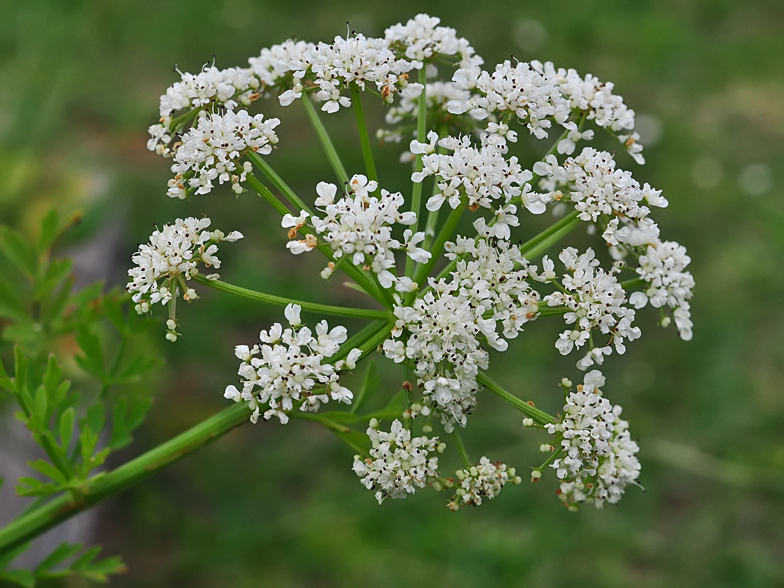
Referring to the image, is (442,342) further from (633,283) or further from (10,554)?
(10,554)

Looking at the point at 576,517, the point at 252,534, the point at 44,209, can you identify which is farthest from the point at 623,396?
the point at 44,209

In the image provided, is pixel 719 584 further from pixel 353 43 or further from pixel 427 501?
pixel 353 43

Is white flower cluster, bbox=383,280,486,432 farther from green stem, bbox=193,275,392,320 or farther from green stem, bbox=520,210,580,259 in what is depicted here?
green stem, bbox=520,210,580,259

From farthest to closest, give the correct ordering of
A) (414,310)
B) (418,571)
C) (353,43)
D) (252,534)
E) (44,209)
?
1. (44,209)
2. (252,534)
3. (418,571)
4. (353,43)
5. (414,310)

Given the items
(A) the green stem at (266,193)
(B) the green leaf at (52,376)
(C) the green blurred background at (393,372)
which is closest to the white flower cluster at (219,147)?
(A) the green stem at (266,193)

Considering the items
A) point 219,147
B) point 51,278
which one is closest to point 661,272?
point 219,147

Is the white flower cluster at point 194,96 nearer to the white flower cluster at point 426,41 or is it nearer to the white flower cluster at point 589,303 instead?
the white flower cluster at point 426,41
